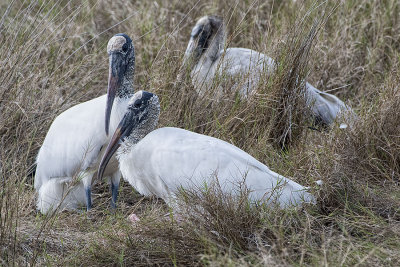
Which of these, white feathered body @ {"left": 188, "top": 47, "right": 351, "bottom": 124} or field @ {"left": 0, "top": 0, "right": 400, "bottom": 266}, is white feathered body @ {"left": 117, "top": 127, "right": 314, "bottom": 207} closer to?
field @ {"left": 0, "top": 0, "right": 400, "bottom": 266}

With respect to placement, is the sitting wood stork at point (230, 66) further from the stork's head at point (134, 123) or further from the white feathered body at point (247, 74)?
the stork's head at point (134, 123)

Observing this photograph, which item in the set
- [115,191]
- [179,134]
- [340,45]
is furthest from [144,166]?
[340,45]

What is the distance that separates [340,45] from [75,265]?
11.9 feet

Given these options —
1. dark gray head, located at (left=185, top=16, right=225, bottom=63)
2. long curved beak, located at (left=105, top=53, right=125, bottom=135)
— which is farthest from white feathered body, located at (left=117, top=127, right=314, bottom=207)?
dark gray head, located at (left=185, top=16, right=225, bottom=63)

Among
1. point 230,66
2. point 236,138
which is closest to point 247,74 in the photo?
point 230,66

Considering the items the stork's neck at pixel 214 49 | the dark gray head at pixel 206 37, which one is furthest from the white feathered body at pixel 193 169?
the dark gray head at pixel 206 37

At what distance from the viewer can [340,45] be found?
244 inches

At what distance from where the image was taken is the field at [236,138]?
131 inches

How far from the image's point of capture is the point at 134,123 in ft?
14.3

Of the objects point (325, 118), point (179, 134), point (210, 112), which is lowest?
point (325, 118)

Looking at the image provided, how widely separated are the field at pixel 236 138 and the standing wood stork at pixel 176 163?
0.15 meters

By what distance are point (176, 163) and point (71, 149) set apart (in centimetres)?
85

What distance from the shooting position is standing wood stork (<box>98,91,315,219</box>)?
12.6ft

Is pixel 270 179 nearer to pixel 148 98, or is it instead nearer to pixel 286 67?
pixel 148 98
